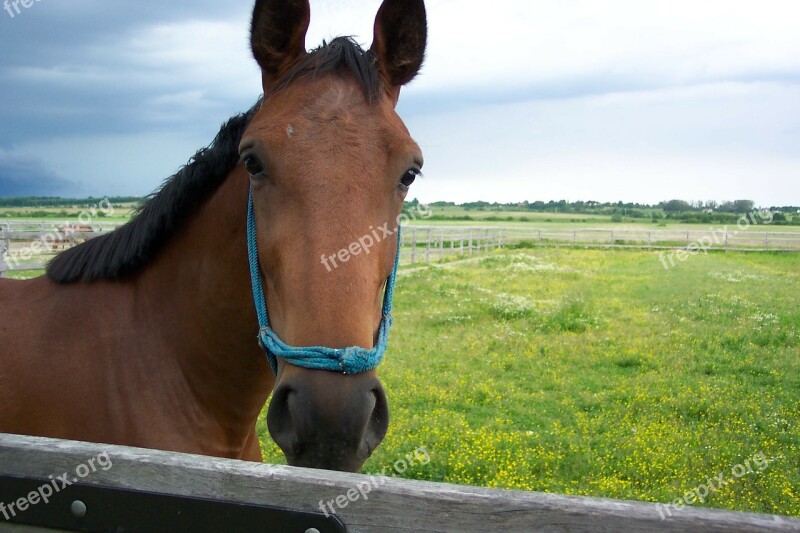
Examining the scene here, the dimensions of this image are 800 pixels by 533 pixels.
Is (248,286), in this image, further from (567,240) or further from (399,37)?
(567,240)

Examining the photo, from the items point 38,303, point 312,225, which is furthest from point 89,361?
point 312,225

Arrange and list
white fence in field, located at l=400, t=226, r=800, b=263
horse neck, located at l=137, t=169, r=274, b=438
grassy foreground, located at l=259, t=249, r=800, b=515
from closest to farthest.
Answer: horse neck, located at l=137, t=169, r=274, b=438, grassy foreground, located at l=259, t=249, r=800, b=515, white fence in field, located at l=400, t=226, r=800, b=263

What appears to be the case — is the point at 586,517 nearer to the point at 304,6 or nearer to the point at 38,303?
the point at 304,6

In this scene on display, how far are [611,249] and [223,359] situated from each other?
120 feet

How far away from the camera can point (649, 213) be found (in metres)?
94.3

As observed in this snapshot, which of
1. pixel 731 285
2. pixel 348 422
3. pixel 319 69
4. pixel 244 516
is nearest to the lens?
pixel 244 516

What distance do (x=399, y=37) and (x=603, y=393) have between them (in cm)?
614

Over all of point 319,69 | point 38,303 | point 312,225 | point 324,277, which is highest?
point 319,69

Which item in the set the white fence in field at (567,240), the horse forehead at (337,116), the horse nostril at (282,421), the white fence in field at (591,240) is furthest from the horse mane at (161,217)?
the white fence in field at (591,240)

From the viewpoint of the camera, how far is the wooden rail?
125 centimetres

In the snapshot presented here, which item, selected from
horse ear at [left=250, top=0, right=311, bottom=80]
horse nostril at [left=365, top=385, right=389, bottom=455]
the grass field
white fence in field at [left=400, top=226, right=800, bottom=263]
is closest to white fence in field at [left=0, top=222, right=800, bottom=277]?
white fence in field at [left=400, top=226, right=800, bottom=263]

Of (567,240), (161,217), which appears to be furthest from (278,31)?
(567,240)

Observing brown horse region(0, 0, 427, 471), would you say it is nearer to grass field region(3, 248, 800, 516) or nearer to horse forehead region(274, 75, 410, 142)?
horse forehead region(274, 75, 410, 142)

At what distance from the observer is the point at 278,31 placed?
2.54 meters
